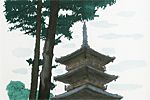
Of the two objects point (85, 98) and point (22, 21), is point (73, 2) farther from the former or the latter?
point (85, 98)

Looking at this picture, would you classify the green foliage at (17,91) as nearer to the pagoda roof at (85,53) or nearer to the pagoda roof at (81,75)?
the pagoda roof at (85,53)

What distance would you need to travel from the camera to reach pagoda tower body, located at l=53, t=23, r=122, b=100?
25.0m

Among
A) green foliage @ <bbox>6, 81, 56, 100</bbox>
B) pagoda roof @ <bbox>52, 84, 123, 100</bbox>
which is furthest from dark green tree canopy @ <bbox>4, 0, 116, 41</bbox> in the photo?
green foliage @ <bbox>6, 81, 56, 100</bbox>

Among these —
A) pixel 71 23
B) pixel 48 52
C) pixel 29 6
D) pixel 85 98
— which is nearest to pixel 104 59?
pixel 85 98

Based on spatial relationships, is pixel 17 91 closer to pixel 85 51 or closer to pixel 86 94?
pixel 85 51

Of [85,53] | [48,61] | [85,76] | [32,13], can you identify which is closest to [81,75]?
[85,76]

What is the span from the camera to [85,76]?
2670 centimetres

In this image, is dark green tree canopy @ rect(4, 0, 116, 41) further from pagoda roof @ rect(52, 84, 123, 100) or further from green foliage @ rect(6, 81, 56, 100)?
green foliage @ rect(6, 81, 56, 100)

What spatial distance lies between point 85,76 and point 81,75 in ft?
0.92

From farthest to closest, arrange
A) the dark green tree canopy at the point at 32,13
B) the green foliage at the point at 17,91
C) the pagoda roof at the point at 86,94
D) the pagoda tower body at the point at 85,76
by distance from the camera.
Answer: the green foliage at the point at 17,91 < the pagoda tower body at the point at 85,76 < the pagoda roof at the point at 86,94 < the dark green tree canopy at the point at 32,13

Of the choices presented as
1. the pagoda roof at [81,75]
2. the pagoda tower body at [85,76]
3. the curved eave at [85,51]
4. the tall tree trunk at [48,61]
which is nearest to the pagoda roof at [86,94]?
the pagoda tower body at [85,76]

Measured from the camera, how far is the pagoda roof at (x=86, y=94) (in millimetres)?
24859

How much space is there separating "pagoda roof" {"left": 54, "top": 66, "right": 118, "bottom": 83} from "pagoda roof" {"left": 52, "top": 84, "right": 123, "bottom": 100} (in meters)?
1.35

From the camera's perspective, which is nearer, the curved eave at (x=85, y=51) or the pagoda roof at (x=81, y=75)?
the pagoda roof at (x=81, y=75)
